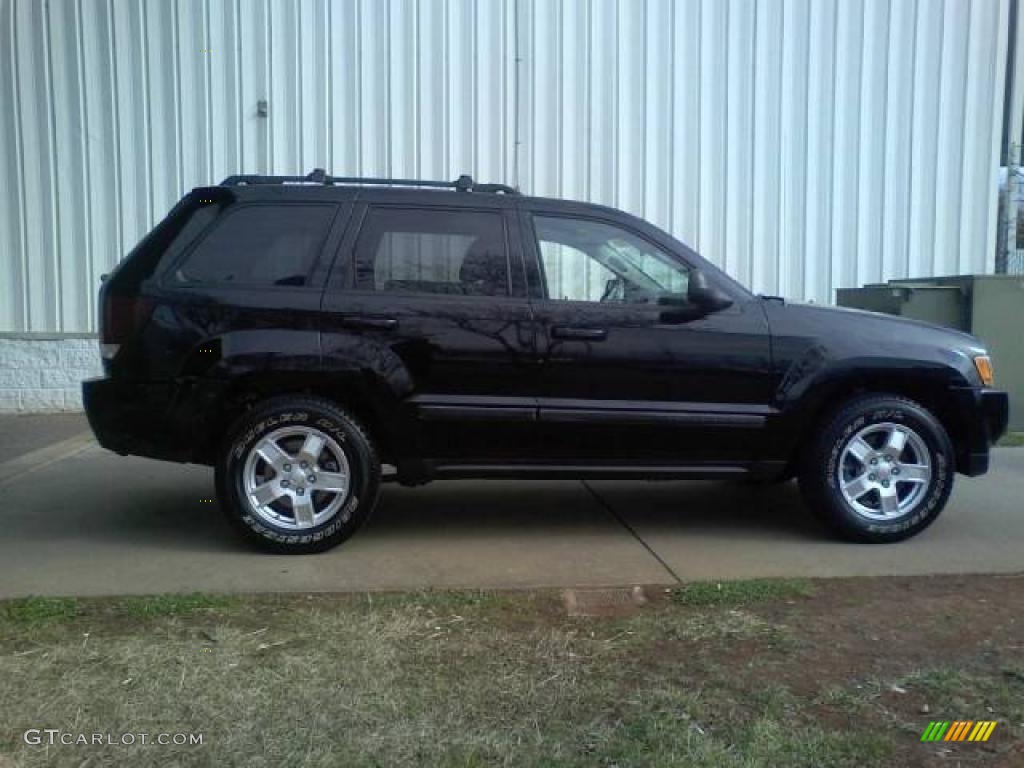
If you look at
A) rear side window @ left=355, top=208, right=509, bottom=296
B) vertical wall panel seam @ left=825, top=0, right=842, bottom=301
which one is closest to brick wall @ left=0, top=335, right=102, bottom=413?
rear side window @ left=355, top=208, right=509, bottom=296

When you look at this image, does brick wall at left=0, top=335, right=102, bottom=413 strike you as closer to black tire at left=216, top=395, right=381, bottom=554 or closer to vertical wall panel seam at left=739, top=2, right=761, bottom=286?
black tire at left=216, top=395, right=381, bottom=554

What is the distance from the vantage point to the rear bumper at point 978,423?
211 inches

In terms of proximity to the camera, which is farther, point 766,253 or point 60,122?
point 766,253

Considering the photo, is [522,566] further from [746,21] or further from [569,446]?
[746,21]

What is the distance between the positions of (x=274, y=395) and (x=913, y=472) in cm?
354

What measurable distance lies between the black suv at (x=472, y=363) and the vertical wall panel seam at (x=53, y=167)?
578 centimetres

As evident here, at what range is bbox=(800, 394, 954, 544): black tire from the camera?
207 inches

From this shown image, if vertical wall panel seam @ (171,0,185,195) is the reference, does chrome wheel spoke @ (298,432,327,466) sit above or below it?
below

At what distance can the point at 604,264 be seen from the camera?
207 inches

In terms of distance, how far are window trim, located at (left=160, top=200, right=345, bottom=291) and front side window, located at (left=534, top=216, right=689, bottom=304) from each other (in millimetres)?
1129

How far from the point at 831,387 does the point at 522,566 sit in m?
1.96

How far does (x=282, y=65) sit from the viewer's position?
10.1m

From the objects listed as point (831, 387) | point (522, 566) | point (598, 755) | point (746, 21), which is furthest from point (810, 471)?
point (746, 21)

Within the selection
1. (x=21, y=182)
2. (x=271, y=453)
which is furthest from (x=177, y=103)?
(x=271, y=453)
